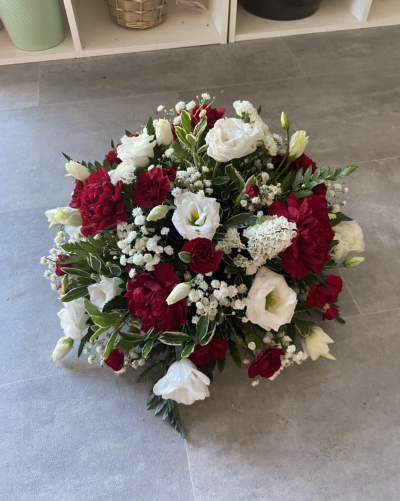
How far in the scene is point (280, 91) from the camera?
175 centimetres

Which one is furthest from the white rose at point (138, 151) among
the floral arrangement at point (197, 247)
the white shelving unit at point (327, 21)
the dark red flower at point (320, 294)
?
the white shelving unit at point (327, 21)

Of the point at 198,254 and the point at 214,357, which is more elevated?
the point at 198,254

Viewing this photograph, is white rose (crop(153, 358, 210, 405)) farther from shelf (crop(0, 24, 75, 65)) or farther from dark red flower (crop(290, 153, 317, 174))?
shelf (crop(0, 24, 75, 65))

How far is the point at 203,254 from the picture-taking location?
2.39 ft

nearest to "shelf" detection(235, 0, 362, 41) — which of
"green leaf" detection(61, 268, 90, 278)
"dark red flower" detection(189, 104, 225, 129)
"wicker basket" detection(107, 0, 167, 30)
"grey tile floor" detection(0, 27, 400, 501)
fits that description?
"wicker basket" detection(107, 0, 167, 30)

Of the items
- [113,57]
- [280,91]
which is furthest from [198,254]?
[113,57]

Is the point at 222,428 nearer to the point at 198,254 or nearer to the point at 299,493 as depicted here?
the point at 299,493

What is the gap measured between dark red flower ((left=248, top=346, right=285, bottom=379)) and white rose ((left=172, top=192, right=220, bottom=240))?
10.7 inches

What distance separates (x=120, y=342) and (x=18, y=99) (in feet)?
4.20

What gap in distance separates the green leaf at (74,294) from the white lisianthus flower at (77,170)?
8.7 inches

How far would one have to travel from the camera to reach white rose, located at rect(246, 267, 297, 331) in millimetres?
790

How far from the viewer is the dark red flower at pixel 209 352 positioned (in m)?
0.85

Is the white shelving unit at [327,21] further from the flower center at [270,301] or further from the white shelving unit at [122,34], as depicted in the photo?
the flower center at [270,301]

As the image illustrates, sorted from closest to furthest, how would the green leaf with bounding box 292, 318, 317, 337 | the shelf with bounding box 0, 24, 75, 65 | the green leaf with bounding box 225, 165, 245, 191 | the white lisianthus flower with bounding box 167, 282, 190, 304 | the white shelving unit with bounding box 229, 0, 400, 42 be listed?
the white lisianthus flower with bounding box 167, 282, 190, 304 < the green leaf with bounding box 225, 165, 245, 191 < the green leaf with bounding box 292, 318, 317, 337 < the shelf with bounding box 0, 24, 75, 65 < the white shelving unit with bounding box 229, 0, 400, 42
